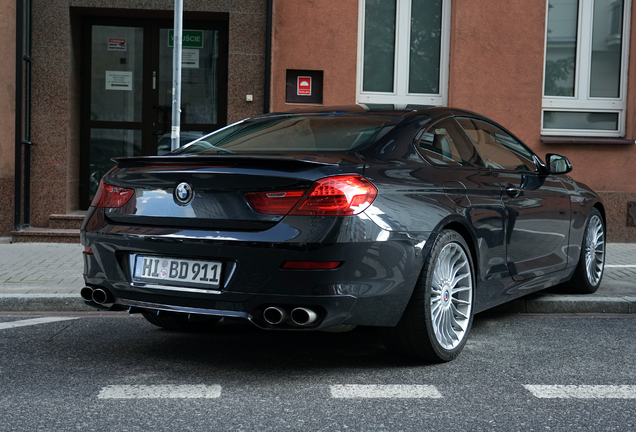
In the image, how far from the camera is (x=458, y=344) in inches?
173

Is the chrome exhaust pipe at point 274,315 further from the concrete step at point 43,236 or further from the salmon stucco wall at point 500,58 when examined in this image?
the salmon stucco wall at point 500,58

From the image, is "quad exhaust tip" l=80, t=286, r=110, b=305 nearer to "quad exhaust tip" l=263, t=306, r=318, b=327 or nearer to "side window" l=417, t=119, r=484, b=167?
"quad exhaust tip" l=263, t=306, r=318, b=327

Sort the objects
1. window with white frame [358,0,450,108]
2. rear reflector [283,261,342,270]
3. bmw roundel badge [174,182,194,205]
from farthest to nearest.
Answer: window with white frame [358,0,450,108], bmw roundel badge [174,182,194,205], rear reflector [283,261,342,270]

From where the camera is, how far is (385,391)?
378 cm

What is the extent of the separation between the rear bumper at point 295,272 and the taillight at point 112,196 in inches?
7.6

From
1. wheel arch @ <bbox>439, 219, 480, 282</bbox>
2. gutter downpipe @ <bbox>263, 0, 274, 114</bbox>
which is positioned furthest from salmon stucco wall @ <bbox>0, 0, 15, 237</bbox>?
wheel arch @ <bbox>439, 219, 480, 282</bbox>

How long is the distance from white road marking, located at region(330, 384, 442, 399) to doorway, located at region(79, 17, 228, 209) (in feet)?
24.2

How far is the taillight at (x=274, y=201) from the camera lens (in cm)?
369

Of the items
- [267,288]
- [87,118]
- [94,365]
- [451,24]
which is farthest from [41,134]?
[267,288]

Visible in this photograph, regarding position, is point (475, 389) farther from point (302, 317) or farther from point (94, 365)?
point (94, 365)

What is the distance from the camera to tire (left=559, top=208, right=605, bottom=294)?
630 centimetres

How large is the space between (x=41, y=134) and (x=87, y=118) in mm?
835

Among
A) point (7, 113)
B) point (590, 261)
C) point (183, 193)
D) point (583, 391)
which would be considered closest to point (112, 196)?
point (183, 193)

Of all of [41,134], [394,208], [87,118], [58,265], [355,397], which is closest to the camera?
[355,397]
